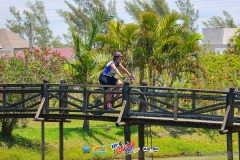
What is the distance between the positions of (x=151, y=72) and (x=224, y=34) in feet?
114

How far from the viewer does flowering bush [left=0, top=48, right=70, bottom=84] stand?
107 feet

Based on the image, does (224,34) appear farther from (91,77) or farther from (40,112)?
(40,112)

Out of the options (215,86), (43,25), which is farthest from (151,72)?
(43,25)

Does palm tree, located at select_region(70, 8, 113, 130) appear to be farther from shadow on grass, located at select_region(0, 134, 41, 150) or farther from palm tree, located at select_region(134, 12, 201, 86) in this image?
palm tree, located at select_region(134, 12, 201, 86)

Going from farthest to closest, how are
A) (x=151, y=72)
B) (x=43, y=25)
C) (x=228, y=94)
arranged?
(x=43, y=25)
(x=151, y=72)
(x=228, y=94)

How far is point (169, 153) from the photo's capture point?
35062mm

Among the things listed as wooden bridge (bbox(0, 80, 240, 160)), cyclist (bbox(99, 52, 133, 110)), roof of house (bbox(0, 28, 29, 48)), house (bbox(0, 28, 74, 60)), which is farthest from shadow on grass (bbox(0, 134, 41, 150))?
roof of house (bbox(0, 28, 29, 48))

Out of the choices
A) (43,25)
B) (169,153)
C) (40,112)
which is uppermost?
(43,25)

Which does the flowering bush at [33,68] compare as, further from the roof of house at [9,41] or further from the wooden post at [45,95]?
the roof of house at [9,41]

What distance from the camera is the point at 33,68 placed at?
3306 centimetres

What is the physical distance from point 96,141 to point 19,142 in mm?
4057

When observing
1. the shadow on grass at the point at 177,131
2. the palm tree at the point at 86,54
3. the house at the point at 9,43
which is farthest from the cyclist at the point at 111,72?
the house at the point at 9,43

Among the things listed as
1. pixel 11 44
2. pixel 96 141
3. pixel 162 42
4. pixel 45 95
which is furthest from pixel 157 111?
pixel 11 44

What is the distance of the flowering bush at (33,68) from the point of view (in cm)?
3259
